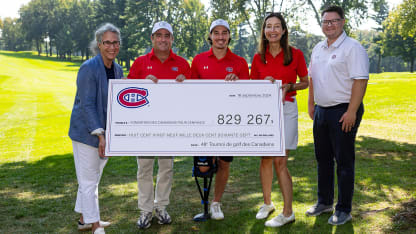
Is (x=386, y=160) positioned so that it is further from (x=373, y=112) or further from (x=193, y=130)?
(x=373, y=112)

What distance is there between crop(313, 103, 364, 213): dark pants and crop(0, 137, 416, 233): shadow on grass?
0.35 m

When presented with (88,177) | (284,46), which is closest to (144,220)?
(88,177)

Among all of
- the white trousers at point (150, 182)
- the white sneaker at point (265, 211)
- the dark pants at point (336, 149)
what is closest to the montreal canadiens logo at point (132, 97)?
the white trousers at point (150, 182)

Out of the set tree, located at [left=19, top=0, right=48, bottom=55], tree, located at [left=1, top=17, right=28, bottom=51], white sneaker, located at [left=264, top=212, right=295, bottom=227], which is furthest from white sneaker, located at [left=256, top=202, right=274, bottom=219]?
tree, located at [left=1, top=17, right=28, bottom=51]

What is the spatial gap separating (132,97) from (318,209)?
115 inches

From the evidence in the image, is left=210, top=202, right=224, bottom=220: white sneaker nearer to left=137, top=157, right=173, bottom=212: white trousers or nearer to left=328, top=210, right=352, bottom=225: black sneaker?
left=137, top=157, right=173, bottom=212: white trousers

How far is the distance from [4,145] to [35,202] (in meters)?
6.38

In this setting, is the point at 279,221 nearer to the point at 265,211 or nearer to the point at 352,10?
the point at 265,211

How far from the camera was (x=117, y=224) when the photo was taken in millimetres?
4520

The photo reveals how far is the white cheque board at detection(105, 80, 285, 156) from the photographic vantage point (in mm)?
3910

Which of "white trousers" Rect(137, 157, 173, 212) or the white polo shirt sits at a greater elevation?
the white polo shirt

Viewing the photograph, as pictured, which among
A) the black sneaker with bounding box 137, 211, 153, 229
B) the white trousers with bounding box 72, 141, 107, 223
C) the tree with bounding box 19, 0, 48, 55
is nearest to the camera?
the white trousers with bounding box 72, 141, 107, 223

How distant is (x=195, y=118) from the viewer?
400 cm

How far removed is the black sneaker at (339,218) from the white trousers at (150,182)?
2.15 m
